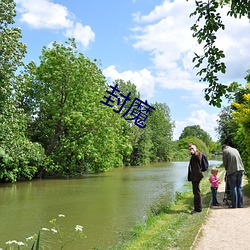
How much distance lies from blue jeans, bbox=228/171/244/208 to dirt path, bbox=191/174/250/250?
0.71 ft

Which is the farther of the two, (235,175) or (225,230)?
(235,175)

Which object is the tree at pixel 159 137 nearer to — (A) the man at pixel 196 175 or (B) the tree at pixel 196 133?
(A) the man at pixel 196 175

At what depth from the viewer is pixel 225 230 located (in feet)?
24.5

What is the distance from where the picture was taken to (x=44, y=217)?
11547mm

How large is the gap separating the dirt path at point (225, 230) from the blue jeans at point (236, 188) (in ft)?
0.71

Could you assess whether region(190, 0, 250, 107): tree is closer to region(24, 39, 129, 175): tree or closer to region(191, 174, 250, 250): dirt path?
region(191, 174, 250, 250): dirt path

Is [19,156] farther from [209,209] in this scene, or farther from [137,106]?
[209,209]

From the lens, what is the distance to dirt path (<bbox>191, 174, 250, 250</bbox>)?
253 inches

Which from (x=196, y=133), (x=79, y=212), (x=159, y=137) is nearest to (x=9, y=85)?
(x=79, y=212)

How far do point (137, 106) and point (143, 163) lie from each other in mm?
32866

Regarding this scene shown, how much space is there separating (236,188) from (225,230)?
2.72m

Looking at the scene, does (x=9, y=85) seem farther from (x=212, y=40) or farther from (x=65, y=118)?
(x=212, y=40)

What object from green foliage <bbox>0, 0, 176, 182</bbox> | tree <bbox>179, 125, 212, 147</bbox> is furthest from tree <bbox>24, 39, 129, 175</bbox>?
tree <bbox>179, 125, 212, 147</bbox>

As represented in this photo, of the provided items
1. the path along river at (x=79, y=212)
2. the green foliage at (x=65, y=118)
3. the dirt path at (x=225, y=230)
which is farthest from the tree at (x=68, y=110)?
the dirt path at (x=225, y=230)
